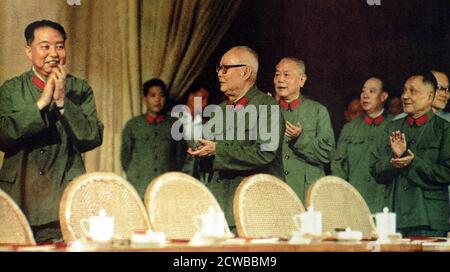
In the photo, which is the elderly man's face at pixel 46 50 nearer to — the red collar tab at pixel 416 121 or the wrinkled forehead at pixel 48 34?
the wrinkled forehead at pixel 48 34

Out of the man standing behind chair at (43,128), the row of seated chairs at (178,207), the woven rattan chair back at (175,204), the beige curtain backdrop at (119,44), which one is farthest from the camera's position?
the beige curtain backdrop at (119,44)

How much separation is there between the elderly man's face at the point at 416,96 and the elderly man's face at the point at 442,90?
0.06 m

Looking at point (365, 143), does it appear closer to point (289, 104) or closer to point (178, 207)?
point (289, 104)

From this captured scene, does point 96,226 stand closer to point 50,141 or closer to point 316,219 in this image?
point 316,219

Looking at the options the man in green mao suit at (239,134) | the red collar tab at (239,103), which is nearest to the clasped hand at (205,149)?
the man in green mao suit at (239,134)

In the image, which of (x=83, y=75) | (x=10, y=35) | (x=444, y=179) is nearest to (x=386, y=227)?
(x=444, y=179)

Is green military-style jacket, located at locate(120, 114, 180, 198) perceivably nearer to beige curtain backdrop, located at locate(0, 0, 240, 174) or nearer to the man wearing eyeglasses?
beige curtain backdrop, located at locate(0, 0, 240, 174)

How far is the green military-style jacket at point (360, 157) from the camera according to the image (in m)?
6.29

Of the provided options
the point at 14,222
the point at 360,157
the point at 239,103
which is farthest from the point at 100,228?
the point at 360,157

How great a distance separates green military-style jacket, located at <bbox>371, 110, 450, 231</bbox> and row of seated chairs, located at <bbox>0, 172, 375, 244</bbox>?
1.81 ft

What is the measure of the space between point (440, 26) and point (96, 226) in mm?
3412

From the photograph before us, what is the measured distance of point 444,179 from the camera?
20.7 feet

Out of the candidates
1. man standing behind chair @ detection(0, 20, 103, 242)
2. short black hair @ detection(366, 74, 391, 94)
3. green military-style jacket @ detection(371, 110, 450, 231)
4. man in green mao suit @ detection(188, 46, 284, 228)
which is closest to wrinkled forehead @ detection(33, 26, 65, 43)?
man standing behind chair @ detection(0, 20, 103, 242)

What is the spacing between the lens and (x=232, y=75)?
20.4 feet
